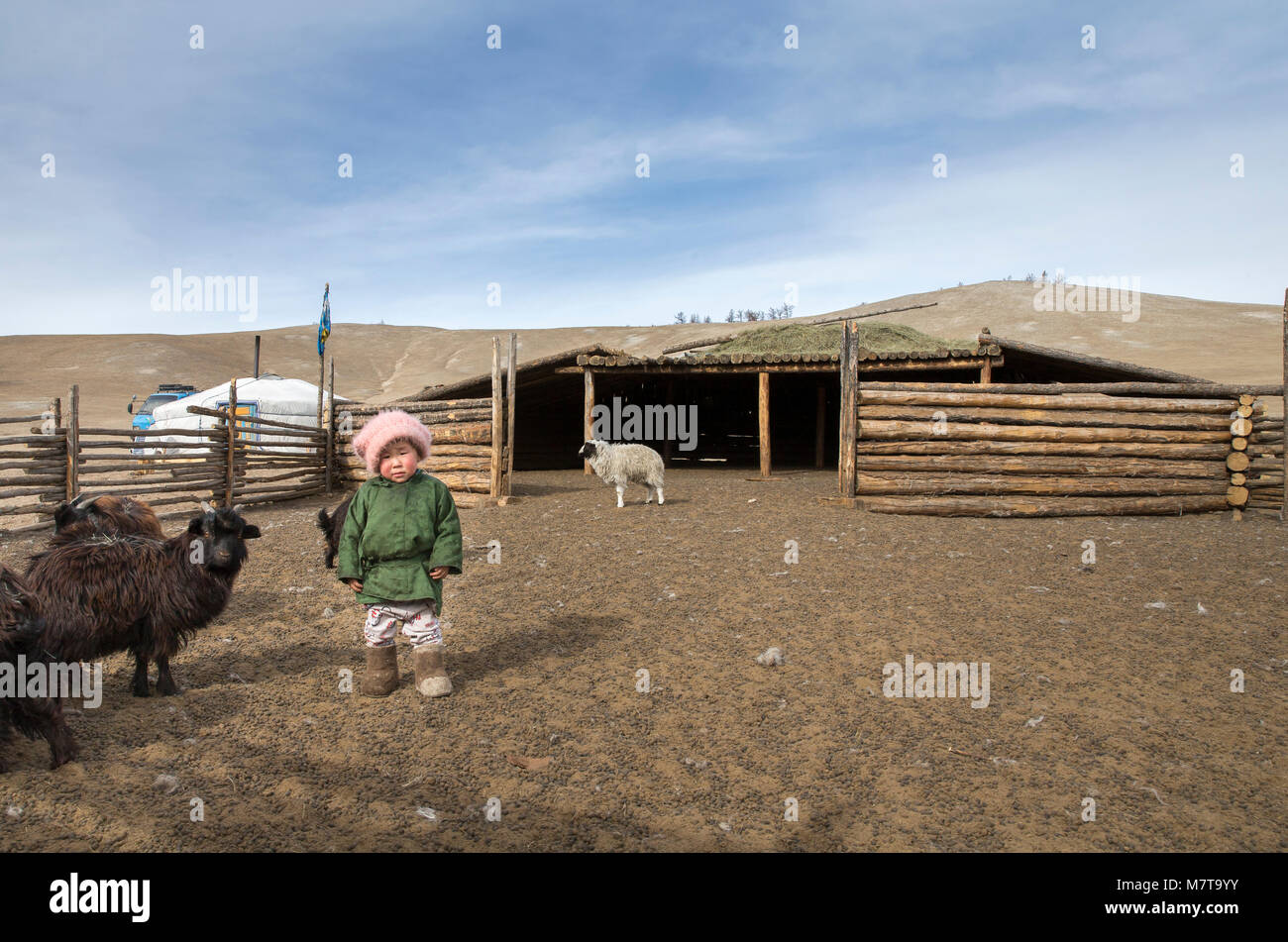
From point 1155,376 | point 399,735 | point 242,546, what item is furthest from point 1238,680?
point 1155,376

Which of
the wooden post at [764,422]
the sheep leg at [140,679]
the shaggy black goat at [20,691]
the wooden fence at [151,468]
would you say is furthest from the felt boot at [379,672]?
the wooden post at [764,422]

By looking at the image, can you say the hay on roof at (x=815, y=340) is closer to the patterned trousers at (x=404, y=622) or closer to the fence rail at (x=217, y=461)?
the fence rail at (x=217, y=461)

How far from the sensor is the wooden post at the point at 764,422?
1570 cm

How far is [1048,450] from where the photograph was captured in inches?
416

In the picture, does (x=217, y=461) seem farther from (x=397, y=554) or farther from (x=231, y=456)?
(x=397, y=554)

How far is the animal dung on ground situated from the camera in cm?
500

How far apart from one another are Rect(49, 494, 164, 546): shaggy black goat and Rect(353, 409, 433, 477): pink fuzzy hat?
6.09 ft

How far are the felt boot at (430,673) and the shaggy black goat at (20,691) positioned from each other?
1.64 meters

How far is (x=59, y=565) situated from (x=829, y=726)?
13.7 ft

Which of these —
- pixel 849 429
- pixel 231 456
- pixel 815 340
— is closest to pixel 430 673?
pixel 849 429

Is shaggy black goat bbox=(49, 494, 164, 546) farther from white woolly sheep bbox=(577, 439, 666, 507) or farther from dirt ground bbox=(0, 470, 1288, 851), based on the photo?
white woolly sheep bbox=(577, 439, 666, 507)

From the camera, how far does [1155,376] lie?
46.7ft
